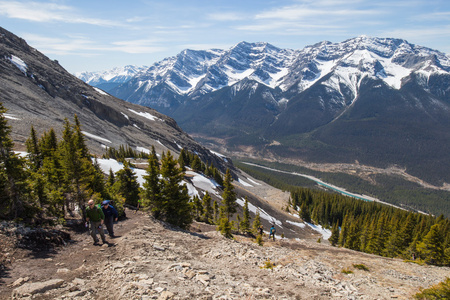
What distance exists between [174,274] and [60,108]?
11908 centimetres

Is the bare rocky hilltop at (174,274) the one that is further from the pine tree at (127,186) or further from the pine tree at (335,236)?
the pine tree at (335,236)

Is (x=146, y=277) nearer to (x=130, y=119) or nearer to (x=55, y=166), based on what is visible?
(x=55, y=166)

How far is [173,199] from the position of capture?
27922mm

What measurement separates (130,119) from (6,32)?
252 ft

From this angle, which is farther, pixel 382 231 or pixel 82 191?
pixel 382 231

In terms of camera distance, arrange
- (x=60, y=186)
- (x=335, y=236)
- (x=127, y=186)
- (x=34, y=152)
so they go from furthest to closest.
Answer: (x=335, y=236) < (x=127, y=186) < (x=34, y=152) < (x=60, y=186)

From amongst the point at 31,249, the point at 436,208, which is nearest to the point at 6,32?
the point at 31,249

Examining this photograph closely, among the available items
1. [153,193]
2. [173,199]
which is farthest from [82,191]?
[173,199]

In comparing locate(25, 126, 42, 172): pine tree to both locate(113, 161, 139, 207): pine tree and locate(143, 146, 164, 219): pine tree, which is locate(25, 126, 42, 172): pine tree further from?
locate(143, 146, 164, 219): pine tree

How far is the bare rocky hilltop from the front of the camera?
38.2 ft

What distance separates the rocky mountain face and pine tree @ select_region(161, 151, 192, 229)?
6106 cm

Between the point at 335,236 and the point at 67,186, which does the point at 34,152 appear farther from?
the point at 335,236

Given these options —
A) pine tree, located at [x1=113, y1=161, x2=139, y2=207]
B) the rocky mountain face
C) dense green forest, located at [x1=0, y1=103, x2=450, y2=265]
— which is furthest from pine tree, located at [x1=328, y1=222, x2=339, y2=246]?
the rocky mountain face

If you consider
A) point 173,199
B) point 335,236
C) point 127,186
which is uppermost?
point 173,199
